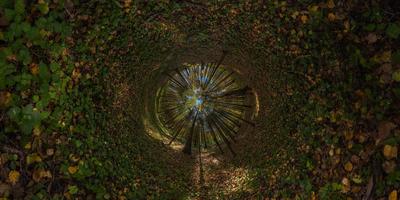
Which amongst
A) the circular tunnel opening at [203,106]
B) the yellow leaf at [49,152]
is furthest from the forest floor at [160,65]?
the circular tunnel opening at [203,106]

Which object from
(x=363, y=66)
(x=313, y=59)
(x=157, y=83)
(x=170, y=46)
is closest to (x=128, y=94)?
(x=170, y=46)

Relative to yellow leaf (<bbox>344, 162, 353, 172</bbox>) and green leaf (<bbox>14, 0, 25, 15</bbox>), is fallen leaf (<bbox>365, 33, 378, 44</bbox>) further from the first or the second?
green leaf (<bbox>14, 0, 25, 15</bbox>)

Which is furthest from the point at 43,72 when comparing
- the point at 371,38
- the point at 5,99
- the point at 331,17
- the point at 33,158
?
the point at 371,38

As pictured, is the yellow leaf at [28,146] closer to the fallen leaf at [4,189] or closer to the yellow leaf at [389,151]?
the fallen leaf at [4,189]

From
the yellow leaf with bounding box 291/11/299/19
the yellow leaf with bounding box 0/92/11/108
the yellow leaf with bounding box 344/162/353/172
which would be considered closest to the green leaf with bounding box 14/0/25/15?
the yellow leaf with bounding box 0/92/11/108

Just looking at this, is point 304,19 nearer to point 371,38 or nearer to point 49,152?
point 371,38
